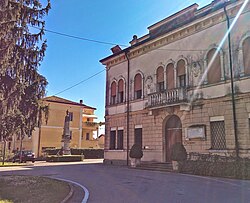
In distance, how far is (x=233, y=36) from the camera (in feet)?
56.8

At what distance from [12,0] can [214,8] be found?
43.4 feet

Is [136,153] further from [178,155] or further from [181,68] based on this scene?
[181,68]

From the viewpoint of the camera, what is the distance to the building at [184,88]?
55.0ft

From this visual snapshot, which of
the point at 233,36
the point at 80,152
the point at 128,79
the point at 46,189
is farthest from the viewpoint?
the point at 80,152

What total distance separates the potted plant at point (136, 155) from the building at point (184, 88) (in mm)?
936

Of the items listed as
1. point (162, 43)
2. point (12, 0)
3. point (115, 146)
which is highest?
point (162, 43)

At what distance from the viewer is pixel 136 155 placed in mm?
21000

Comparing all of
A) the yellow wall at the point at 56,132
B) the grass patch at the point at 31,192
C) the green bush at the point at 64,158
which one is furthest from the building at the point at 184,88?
the yellow wall at the point at 56,132

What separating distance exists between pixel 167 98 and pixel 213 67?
12.9 feet

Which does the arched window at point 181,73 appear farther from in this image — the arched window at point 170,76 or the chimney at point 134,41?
the chimney at point 134,41

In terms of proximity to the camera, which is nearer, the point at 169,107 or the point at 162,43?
the point at 169,107

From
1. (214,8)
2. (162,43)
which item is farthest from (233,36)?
(162,43)

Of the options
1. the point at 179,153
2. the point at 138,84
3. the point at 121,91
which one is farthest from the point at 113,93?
the point at 179,153

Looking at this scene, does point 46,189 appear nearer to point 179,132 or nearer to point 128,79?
point 179,132
